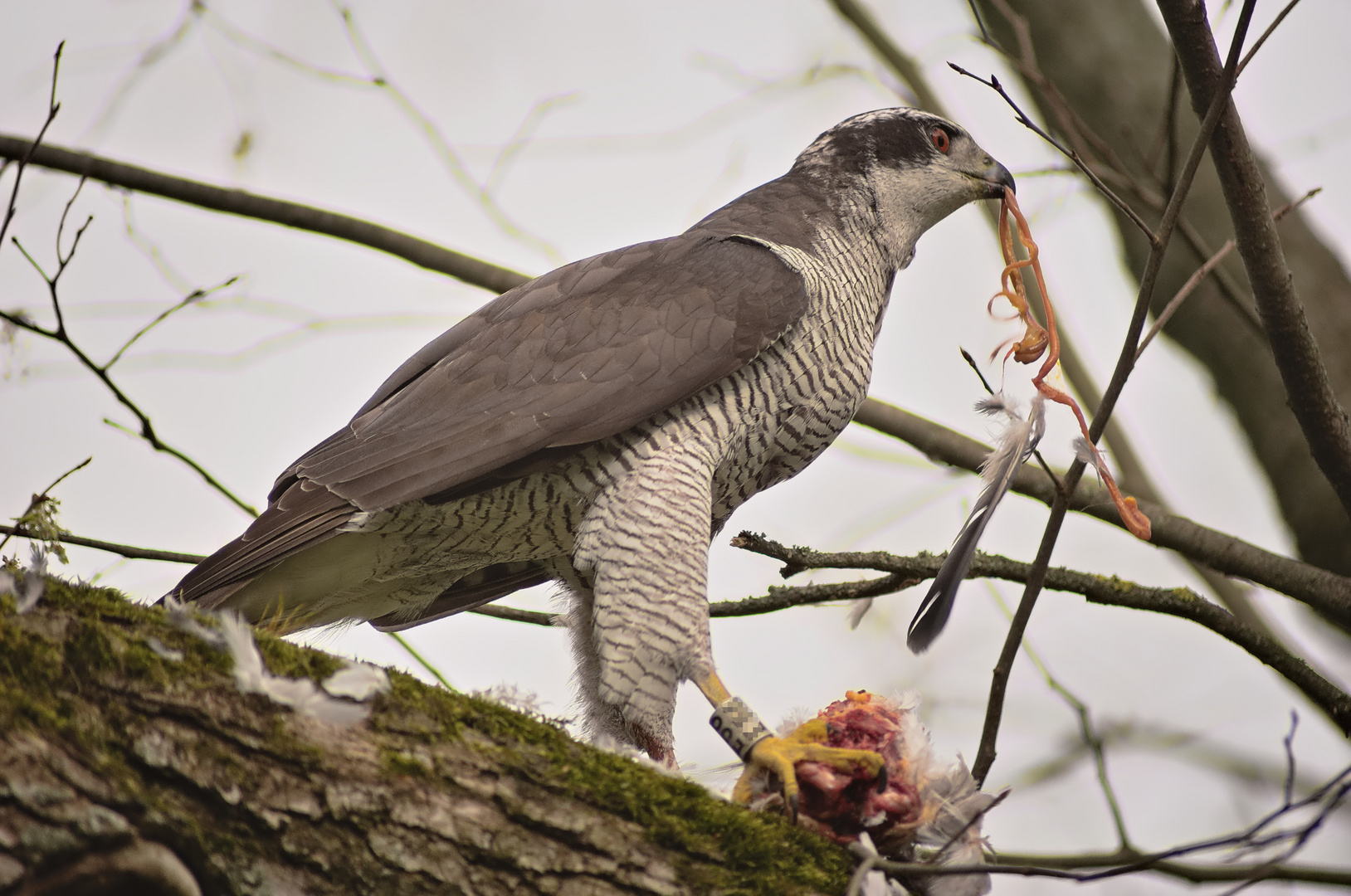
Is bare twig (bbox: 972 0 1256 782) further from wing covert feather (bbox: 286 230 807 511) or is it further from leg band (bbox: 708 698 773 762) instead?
wing covert feather (bbox: 286 230 807 511)

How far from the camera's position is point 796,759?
2334mm

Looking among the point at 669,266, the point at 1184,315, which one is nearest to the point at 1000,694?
the point at 669,266

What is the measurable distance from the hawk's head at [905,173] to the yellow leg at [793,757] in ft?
5.74

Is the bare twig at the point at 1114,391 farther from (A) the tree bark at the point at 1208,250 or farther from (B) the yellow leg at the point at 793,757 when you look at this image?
(A) the tree bark at the point at 1208,250

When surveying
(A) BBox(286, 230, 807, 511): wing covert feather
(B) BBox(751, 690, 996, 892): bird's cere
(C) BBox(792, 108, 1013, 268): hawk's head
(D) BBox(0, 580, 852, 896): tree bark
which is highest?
(C) BBox(792, 108, 1013, 268): hawk's head

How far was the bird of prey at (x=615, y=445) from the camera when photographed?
274cm

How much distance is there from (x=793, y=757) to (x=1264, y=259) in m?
1.81

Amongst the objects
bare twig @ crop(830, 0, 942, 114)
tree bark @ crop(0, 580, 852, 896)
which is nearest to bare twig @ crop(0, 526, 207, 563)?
tree bark @ crop(0, 580, 852, 896)

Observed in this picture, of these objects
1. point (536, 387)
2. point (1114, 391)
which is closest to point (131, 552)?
point (536, 387)

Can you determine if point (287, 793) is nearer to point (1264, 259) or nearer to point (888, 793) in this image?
point (888, 793)

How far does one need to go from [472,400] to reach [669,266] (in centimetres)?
74

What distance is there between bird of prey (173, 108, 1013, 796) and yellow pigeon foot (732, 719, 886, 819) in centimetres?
1

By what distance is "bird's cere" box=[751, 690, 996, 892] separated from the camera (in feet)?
7.45

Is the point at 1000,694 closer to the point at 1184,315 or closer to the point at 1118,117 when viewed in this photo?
the point at 1184,315
